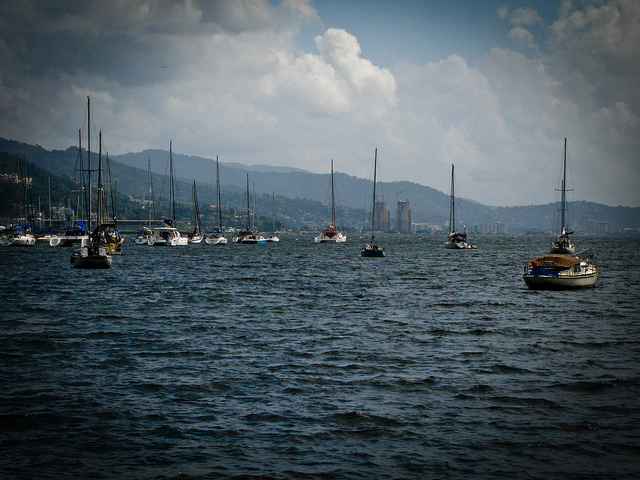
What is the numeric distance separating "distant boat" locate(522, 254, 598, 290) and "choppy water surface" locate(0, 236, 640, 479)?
8.19 metres

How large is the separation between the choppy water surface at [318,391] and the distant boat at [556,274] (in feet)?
26.9

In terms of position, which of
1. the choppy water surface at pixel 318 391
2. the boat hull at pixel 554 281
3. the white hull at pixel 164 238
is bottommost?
the choppy water surface at pixel 318 391

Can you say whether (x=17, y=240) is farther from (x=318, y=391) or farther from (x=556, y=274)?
(x=318, y=391)

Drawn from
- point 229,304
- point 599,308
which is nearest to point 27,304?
point 229,304

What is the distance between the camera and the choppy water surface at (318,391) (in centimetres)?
1264

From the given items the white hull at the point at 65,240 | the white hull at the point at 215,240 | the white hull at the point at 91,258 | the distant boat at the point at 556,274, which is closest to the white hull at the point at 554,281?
the distant boat at the point at 556,274


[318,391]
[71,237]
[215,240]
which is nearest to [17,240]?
[71,237]

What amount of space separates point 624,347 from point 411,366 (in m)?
10.2

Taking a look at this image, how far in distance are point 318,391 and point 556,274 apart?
33.3 meters

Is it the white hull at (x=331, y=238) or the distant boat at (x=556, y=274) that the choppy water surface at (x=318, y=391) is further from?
the white hull at (x=331, y=238)

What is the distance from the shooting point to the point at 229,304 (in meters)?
38.5

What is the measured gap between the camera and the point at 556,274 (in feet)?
149

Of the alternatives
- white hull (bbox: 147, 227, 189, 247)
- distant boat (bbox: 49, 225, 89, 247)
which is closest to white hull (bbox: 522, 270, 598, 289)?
distant boat (bbox: 49, 225, 89, 247)

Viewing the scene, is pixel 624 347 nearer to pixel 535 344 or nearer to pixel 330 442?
pixel 535 344
